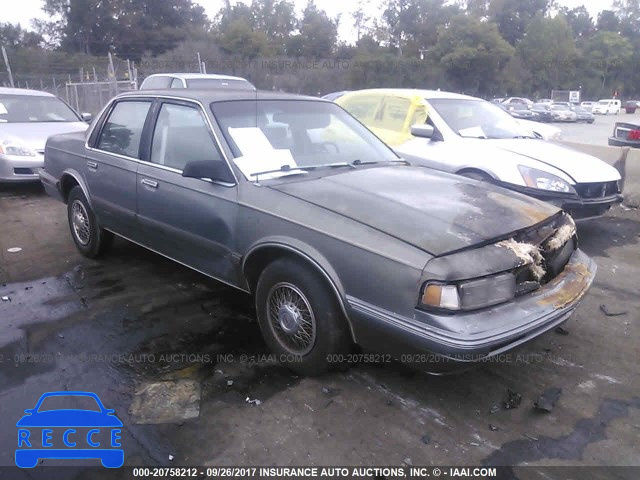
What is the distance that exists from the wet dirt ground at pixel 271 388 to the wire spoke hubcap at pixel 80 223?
65cm

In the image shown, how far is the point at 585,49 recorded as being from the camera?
211ft

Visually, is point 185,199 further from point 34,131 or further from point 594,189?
point 34,131

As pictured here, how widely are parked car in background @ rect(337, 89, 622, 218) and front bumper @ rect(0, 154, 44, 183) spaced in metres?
4.68

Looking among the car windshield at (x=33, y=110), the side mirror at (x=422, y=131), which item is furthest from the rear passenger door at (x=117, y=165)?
the car windshield at (x=33, y=110)

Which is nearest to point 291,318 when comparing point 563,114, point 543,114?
point 543,114

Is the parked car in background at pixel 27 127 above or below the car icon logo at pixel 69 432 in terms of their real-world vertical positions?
above

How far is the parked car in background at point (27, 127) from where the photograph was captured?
7.54m

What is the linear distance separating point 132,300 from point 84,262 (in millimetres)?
1200

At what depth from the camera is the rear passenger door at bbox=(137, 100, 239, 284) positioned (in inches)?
135

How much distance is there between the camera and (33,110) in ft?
28.7

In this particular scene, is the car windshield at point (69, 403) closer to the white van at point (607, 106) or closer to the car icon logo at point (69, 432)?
the car icon logo at point (69, 432)

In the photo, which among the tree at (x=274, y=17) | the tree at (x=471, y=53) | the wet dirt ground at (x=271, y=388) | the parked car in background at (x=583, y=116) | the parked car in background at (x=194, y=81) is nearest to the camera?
the wet dirt ground at (x=271, y=388)

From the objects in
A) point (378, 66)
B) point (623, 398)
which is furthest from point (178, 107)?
point (378, 66)

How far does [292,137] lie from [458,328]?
6.40 feet
